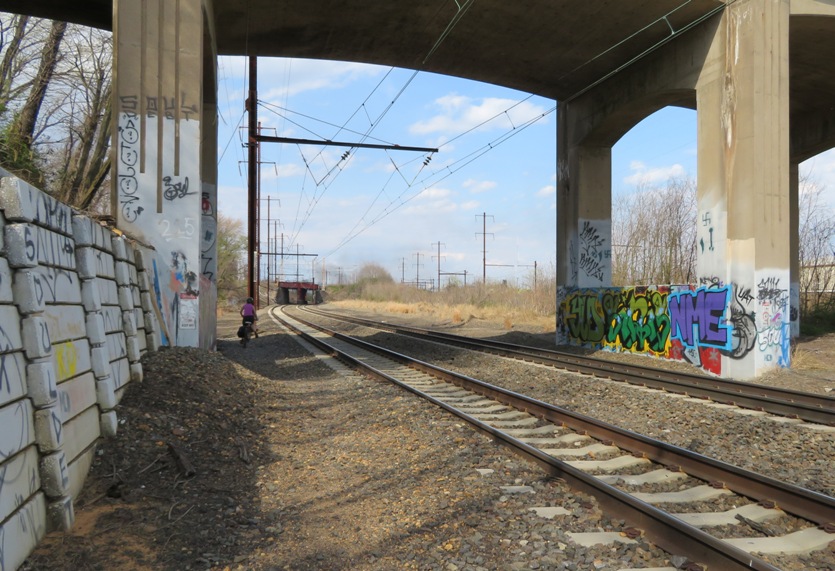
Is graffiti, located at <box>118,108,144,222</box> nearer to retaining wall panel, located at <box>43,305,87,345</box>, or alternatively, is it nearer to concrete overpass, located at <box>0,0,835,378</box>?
concrete overpass, located at <box>0,0,835,378</box>

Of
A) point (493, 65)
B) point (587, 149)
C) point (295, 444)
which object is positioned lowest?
point (295, 444)

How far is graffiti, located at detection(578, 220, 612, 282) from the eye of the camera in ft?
64.0

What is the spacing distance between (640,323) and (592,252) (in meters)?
3.58

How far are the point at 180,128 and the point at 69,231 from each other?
24.1 ft

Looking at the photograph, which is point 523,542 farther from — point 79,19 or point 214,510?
point 79,19

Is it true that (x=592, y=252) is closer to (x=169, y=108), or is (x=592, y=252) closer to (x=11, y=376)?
(x=169, y=108)

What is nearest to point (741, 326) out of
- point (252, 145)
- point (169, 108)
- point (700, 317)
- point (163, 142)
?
point (700, 317)

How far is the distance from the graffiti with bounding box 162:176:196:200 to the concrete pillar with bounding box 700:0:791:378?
11941 mm

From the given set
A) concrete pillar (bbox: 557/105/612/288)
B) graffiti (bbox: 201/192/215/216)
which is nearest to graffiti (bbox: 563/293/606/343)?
concrete pillar (bbox: 557/105/612/288)

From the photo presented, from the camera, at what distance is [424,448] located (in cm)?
711

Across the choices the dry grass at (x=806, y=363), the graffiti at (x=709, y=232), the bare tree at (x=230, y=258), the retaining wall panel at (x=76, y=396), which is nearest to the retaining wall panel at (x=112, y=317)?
the retaining wall panel at (x=76, y=396)

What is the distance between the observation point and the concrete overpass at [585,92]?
12047 millimetres

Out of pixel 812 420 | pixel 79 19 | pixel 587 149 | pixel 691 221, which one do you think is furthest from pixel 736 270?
pixel 691 221

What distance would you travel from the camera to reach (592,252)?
770 inches
